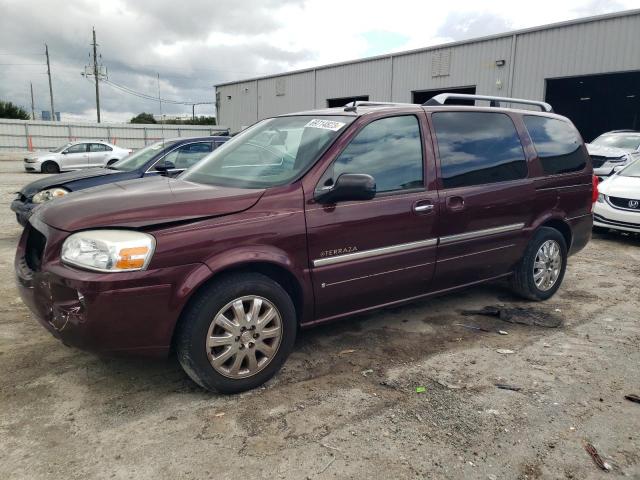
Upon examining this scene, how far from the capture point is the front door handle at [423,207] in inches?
145

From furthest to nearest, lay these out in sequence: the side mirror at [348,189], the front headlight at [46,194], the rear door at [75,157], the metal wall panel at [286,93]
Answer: the metal wall panel at [286,93] < the rear door at [75,157] < the front headlight at [46,194] < the side mirror at [348,189]

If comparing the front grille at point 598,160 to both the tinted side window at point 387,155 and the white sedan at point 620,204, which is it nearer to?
the white sedan at point 620,204

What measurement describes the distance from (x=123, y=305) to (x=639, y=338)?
385 cm

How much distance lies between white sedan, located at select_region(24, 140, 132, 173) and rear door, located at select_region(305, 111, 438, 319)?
19579 mm

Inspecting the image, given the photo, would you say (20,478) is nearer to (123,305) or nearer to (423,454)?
(123,305)

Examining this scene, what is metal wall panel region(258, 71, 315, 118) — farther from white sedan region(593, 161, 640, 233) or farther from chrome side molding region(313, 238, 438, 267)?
chrome side molding region(313, 238, 438, 267)

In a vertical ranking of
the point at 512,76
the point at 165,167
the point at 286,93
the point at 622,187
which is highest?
the point at 286,93

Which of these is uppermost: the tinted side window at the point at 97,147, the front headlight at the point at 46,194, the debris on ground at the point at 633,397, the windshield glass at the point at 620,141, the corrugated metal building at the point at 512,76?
the corrugated metal building at the point at 512,76

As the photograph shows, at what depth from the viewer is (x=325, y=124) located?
366cm

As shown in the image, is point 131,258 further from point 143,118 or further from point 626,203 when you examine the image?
point 143,118

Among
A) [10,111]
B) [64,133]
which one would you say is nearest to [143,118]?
[10,111]

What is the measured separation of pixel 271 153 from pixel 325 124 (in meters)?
0.45

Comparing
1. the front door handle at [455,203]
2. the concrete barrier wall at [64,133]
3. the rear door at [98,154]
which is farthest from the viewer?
the concrete barrier wall at [64,133]

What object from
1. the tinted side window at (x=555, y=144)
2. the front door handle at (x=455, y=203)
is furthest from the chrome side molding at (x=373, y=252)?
the tinted side window at (x=555, y=144)
